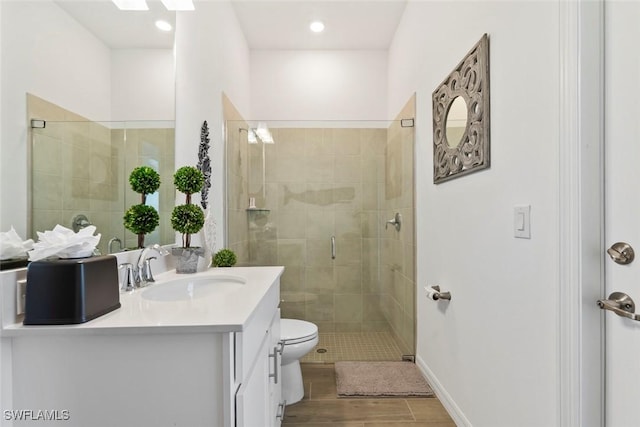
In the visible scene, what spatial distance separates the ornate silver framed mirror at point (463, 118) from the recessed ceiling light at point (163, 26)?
1409mm

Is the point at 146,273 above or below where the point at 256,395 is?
above

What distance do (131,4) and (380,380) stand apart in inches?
93.3

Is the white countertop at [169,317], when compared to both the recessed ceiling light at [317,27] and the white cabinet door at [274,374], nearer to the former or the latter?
the white cabinet door at [274,374]

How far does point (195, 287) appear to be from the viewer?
1.48 metres

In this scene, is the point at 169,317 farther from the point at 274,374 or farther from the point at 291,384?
the point at 291,384

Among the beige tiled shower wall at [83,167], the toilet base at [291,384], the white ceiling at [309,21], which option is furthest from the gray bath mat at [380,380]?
the white ceiling at [309,21]

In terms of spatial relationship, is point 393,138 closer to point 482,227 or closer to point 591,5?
point 482,227

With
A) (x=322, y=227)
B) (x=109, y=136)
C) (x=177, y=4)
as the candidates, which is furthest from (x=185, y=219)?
(x=322, y=227)

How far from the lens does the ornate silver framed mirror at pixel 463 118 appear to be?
55.1 inches

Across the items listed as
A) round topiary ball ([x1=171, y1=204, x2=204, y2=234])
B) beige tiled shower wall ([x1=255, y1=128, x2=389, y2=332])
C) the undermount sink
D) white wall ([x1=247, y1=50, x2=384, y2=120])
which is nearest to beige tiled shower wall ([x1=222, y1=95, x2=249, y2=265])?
beige tiled shower wall ([x1=255, y1=128, x2=389, y2=332])

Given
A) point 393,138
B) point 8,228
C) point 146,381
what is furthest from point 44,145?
point 393,138

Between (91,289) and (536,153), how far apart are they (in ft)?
4.48

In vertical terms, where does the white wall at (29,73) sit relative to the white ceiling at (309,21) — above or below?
below

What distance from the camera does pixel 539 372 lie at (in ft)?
3.51
